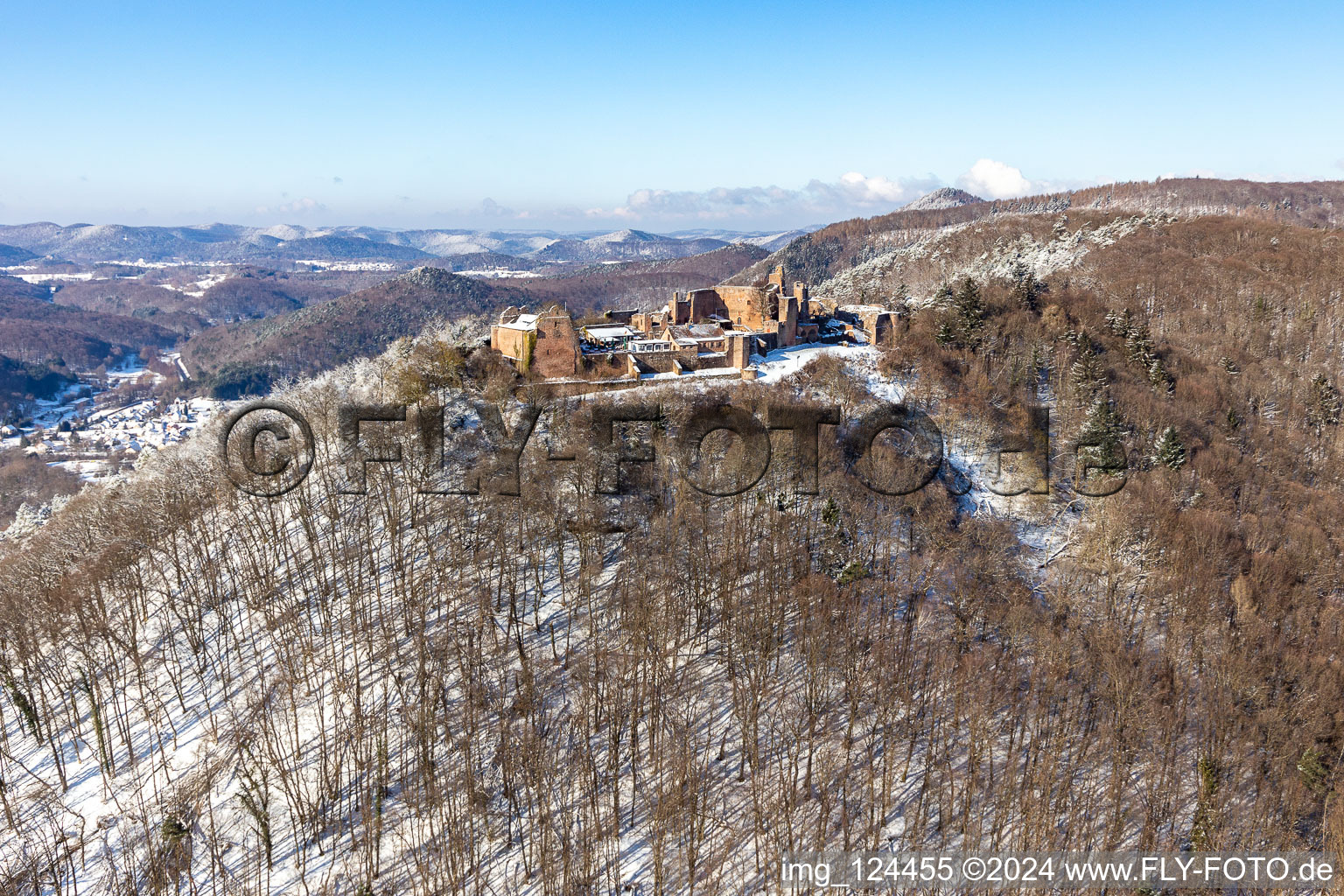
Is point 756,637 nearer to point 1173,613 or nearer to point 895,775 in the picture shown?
point 895,775

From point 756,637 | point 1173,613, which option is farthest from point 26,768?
point 1173,613

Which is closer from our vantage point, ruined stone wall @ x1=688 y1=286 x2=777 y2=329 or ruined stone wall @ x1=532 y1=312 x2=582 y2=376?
ruined stone wall @ x1=532 y1=312 x2=582 y2=376

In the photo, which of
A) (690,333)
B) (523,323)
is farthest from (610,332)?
(523,323)

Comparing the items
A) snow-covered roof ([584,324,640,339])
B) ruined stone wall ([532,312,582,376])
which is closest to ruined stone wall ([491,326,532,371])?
ruined stone wall ([532,312,582,376])

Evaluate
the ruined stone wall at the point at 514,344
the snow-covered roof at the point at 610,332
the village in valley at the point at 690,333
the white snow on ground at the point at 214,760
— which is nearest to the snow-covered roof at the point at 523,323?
the village in valley at the point at 690,333

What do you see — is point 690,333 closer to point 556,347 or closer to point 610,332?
point 610,332

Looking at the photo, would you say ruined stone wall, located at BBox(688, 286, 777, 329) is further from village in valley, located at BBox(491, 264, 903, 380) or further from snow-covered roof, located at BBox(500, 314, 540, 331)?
snow-covered roof, located at BBox(500, 314, 540, 331)

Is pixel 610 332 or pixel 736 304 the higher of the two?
pixel 736 304

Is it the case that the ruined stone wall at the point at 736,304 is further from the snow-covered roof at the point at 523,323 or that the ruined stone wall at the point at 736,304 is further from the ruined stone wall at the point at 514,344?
the ruined stone wall at the point at 514,344
